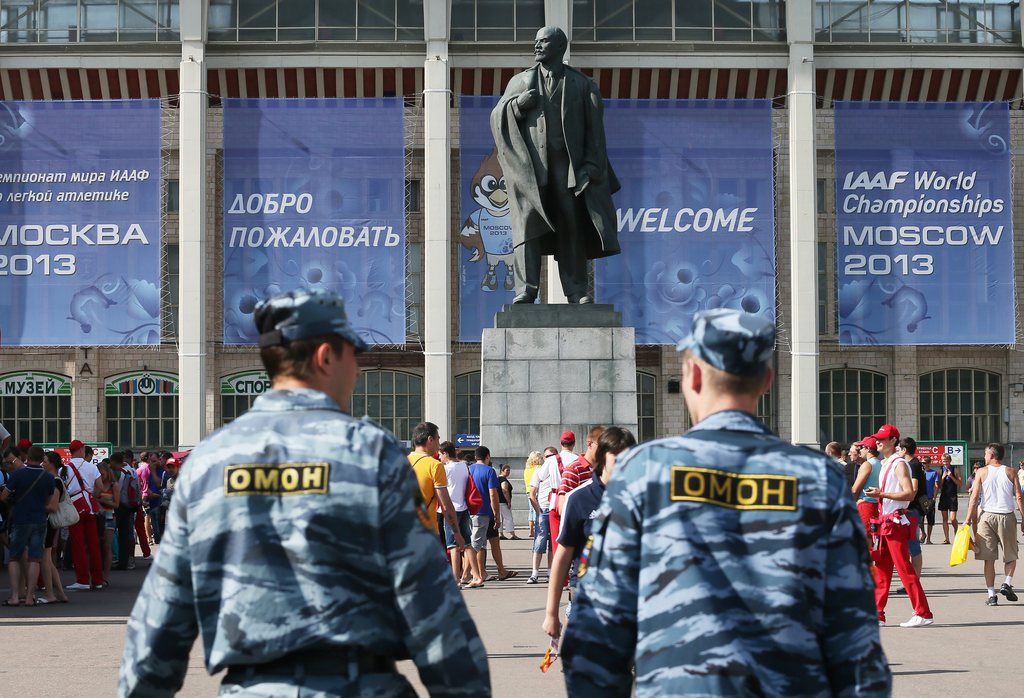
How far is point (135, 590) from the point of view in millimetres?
16328

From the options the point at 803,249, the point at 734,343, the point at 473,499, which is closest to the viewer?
→ the point at 734,343

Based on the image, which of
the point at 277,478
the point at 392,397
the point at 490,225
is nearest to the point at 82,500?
the point at 277,478

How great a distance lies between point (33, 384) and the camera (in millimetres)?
46219

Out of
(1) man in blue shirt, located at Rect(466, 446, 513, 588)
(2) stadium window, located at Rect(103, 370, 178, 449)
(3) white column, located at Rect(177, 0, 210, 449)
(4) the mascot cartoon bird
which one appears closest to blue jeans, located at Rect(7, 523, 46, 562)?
(1) man in blue shirt, located at Rect(466, 446, 513, 588)

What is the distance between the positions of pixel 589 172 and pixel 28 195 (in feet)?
80.7

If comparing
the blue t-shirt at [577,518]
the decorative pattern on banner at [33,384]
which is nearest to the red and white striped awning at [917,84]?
the decorative pattern on banner at [33,384]

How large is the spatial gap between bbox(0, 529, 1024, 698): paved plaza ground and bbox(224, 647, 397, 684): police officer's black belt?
4.43 m

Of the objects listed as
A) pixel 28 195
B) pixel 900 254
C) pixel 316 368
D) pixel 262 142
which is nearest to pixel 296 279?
pixel 262 142

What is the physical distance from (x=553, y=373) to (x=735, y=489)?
1090cm

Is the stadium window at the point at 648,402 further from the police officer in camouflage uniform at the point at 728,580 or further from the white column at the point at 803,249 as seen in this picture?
the police officer in camouflage uniform at the point at 728,580

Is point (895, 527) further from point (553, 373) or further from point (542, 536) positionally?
point (542, 536)

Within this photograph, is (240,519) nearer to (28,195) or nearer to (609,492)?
(609,492)

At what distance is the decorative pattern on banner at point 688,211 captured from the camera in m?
35.1

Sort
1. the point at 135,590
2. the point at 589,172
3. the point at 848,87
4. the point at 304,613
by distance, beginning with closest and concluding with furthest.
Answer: the point at 304,613
the point at 589,172
the point at 135,590
the point at 848,87
